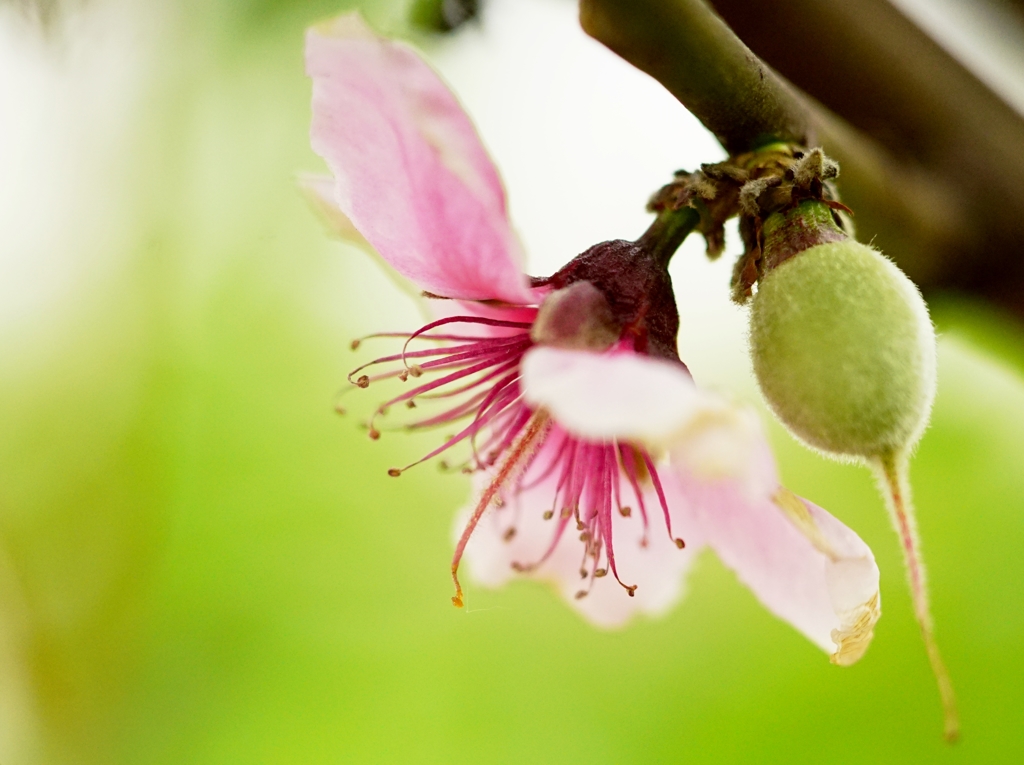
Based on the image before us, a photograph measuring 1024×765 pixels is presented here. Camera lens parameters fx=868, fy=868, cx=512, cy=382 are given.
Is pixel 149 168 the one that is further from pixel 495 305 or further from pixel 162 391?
pixel 495 305

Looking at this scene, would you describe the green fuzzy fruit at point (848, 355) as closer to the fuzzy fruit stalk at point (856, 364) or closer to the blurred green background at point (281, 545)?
the fuzzy fruit stalk at point (856, 364)

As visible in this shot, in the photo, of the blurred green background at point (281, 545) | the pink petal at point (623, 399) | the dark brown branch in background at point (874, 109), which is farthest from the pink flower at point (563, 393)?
the blurred green background at point (281, 545)

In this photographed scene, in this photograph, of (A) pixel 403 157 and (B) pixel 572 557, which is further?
(B) pixel 572 557

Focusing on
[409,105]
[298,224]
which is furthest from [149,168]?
[409,105]

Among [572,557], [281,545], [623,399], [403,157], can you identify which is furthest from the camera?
[281,545]

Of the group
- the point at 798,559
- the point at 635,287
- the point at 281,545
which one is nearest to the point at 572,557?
the point at 798,559

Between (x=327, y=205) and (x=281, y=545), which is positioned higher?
(x=327, y=205)

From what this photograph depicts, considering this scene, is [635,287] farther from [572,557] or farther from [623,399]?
[572,557]
